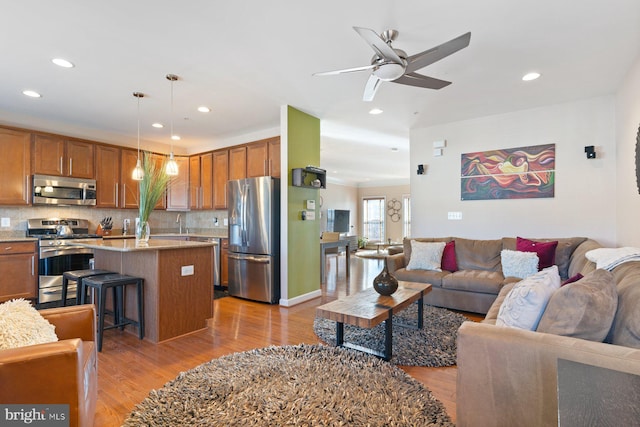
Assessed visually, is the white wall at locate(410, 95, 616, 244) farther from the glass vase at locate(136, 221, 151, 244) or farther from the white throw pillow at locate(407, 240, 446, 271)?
the glass vase at locate(136, 221, 151, 244)

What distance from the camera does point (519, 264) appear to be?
11.8 feet

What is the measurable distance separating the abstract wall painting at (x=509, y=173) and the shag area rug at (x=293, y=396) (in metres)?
3.25

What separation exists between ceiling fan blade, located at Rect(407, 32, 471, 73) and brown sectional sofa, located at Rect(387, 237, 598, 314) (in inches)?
99.1

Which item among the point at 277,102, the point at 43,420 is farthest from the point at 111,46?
the point at 43,420

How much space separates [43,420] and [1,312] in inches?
19.6

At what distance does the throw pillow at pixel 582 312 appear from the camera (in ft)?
4.53

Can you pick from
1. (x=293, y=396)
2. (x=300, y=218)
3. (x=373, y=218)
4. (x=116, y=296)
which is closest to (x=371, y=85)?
(x=300, y=218)

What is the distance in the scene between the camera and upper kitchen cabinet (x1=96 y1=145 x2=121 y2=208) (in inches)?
200

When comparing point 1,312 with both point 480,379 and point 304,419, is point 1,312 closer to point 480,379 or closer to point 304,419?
point 304,419

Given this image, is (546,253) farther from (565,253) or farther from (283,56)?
(283,56)

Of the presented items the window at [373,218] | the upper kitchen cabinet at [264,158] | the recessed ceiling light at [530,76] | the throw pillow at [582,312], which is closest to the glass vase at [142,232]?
the upper kitchen cabinet at [264,158]

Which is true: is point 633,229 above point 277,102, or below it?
below

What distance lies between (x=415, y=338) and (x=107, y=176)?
17.2ft

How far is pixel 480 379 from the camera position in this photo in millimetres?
1409
